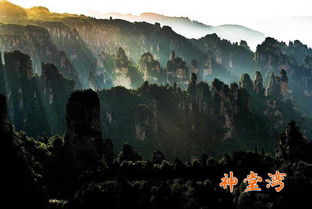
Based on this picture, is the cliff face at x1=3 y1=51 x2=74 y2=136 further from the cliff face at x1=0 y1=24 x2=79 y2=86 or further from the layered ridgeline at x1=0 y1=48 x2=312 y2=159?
the cliff face at x1=0 y1=24 x2=79 y2=86

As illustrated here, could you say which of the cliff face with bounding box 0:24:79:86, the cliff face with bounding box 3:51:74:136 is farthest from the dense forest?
the cliff face with bounding box 0:24:79:86

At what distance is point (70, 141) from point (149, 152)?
4444 centimetres

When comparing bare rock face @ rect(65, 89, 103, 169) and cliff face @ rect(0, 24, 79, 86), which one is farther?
cliff face @ rect(0, 24, 79, 86)

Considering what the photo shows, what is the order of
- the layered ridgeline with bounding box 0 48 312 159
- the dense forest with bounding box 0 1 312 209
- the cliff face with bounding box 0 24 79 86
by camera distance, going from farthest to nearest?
the cliff face with bounding box 0 24 79 86, the layered ridgeline with bounding box 0 48 312 159, the dense forest with bounding box 0 1 312 209

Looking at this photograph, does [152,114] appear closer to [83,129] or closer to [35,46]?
[83,129]

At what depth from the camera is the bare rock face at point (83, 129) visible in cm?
8238

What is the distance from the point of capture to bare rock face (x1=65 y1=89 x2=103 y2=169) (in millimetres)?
82375

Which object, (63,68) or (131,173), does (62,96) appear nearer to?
(63,68)

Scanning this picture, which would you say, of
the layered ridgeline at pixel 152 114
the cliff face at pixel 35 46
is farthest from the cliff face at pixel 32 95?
the cliff face at pixel 35 46

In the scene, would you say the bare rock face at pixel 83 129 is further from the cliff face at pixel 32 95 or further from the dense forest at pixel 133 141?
the cliff face at pixel 32 95

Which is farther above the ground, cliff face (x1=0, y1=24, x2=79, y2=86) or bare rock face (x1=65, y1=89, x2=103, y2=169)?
cliff face (x1=0, y1=24, x2=79, y2=86)

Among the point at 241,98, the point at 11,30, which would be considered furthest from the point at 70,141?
the point at 11,30

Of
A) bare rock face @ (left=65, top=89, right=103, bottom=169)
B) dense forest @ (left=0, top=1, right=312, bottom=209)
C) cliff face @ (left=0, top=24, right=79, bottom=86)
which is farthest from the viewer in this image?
cliff face @ (left=0, top=24, right=79, bottom=86)

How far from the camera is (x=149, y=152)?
125938 mm
